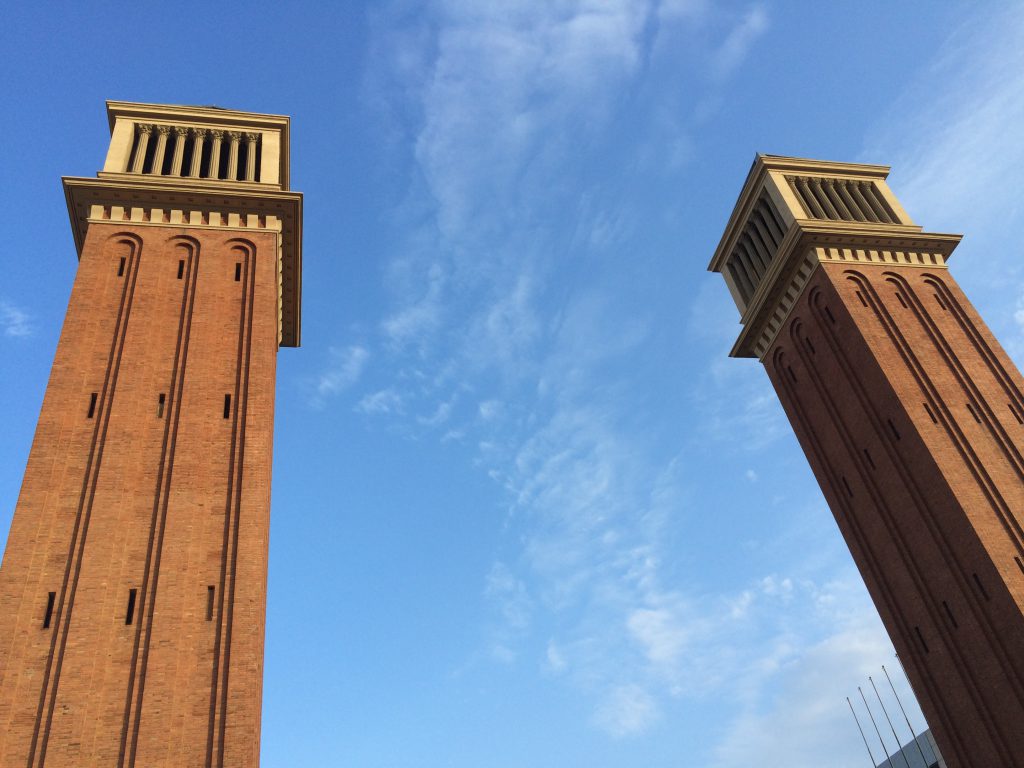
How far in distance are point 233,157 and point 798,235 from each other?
1047 inches

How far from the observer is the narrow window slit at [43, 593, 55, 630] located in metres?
22.9

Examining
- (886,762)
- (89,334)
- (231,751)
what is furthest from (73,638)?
(886,762)

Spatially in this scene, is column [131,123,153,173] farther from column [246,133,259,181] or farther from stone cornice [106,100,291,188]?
column [246,133,259,181]

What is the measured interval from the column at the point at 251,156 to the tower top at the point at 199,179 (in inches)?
1.8

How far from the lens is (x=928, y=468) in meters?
34.1

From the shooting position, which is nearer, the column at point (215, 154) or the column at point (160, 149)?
the column at point (160, 149)

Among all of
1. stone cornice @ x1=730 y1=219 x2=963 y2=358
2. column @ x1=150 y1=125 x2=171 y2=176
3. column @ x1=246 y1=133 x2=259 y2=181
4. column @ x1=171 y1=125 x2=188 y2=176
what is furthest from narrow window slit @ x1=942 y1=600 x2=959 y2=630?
column @ x1=150 y1=125 x2=171 y2=176

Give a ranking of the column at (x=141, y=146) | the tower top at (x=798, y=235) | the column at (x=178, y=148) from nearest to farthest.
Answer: the column at (x=141, y=146) → the column at (x=178, y=148) → the tower top at (x=798, y=235)

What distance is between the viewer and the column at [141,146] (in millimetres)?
37062

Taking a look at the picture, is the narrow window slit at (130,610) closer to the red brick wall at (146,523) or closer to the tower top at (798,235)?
the red brick wall at (146,523)

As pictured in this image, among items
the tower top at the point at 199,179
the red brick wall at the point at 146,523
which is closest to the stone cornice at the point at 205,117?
the tower top at the point at 199,179

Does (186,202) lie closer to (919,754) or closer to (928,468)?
(928,468)

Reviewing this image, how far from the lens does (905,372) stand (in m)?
37.4

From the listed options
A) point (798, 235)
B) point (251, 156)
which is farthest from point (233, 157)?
point (798, 235)
